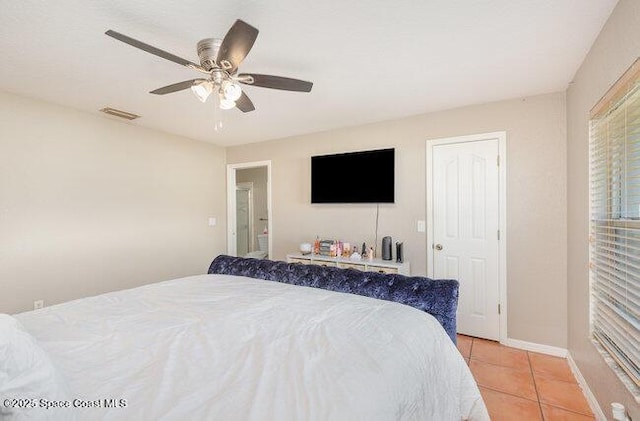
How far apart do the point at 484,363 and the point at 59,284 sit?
4043 mm

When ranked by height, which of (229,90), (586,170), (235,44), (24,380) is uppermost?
(235,44)

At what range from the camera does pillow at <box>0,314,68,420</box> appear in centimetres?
72

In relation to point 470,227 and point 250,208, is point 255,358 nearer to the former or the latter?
point 470,227

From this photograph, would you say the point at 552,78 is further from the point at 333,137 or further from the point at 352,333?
the point at 352,333

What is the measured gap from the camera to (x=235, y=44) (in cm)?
143

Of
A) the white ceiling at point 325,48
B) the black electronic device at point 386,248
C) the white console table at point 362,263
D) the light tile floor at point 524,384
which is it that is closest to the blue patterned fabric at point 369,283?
the light tile floor at point 524,384

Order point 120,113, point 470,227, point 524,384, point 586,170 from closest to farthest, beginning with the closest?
point 586,170
point 524,384
point 470,227
point 120,113

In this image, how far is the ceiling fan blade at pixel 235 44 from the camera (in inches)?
Result: 51.9

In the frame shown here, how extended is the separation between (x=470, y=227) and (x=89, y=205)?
4.00 metres

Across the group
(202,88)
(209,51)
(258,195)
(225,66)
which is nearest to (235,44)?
(225,66)

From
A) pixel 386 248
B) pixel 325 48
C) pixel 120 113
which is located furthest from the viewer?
pixel 386 248

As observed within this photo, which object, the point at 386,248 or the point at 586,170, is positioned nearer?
the point at 586,170

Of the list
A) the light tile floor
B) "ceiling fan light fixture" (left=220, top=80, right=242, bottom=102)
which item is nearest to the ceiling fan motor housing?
"ceiling fan light fixture" (left=220, top=80, right=242, bottom=102)

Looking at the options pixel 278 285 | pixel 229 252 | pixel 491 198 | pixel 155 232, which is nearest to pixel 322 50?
pixel 278 285
